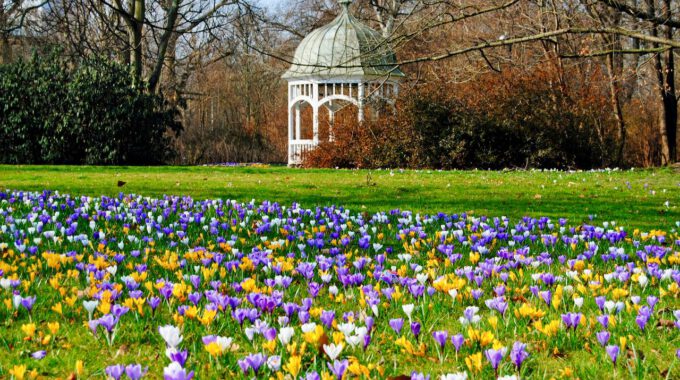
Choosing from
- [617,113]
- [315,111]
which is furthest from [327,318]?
[315,111]

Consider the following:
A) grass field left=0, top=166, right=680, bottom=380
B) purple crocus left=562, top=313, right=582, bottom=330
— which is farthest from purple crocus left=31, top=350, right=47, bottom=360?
purple crocus left=562, top=313, right=582, bottom=330

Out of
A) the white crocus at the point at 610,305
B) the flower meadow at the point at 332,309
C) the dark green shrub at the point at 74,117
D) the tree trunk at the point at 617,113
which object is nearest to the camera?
the flower meadow at the point at 332,309

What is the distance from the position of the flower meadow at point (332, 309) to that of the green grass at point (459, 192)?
2248 millimetres

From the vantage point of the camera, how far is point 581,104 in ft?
62.4

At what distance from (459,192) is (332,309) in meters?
7.19

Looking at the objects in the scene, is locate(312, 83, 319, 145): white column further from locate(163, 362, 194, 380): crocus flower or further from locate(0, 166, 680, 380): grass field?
locate(163, 362, 194, 380): crocus flower

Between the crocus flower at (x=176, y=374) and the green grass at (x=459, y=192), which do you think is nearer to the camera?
the crocus flower at (x=176, y=374)

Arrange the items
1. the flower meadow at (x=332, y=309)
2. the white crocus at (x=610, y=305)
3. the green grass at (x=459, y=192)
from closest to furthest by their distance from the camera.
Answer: the flower meadow at (x=332, y=309)
the white crocus at (x=610, y=305)
the green grass at (x=459, y=192)

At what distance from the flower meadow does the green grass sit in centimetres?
225

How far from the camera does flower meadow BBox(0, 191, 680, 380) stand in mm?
2301

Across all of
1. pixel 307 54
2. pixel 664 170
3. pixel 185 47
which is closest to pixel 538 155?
pixel 664 170

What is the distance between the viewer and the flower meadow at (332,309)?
2301 mm

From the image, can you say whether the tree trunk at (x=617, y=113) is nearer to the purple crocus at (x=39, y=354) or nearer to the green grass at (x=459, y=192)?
the green grass at (x=459, y=192)

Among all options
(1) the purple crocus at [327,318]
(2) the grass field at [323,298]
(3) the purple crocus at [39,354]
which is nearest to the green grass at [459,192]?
(2) the grass field at [323,298]
